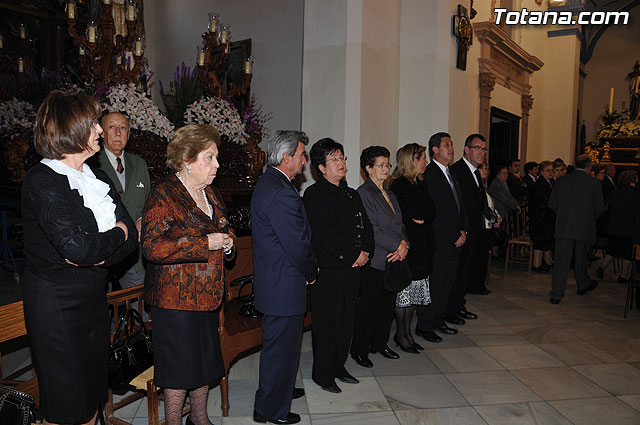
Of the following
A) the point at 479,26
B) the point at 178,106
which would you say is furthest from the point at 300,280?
the point at 479,26

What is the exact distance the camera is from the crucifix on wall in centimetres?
638

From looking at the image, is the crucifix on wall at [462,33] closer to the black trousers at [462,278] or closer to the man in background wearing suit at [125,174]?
the black trousers at [462,278]

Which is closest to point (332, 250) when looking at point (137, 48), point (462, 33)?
point (137, 48)

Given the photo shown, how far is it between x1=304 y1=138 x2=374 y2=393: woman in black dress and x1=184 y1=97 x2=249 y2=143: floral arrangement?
195cm

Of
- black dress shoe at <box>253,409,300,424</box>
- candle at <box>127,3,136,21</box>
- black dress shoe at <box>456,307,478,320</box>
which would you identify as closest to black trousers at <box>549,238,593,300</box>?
black dress shoe at <box>456,307,478,320</box>

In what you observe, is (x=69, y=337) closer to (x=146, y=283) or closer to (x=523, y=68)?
(x=146, y=283)

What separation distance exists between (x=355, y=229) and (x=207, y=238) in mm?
1271

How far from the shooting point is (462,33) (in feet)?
21.3

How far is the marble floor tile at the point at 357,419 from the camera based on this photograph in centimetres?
296

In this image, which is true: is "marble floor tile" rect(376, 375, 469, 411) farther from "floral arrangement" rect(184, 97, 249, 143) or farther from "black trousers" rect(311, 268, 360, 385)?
"floral arrangement" rect(184, 97, 249, 143)

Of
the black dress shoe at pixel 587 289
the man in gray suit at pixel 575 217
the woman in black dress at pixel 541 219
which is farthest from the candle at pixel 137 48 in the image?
the woman in black dress at pixel 541 219

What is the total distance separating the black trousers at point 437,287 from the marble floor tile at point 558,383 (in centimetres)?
87

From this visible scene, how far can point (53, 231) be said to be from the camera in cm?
179

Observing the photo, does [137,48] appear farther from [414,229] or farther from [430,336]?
[430,336]
